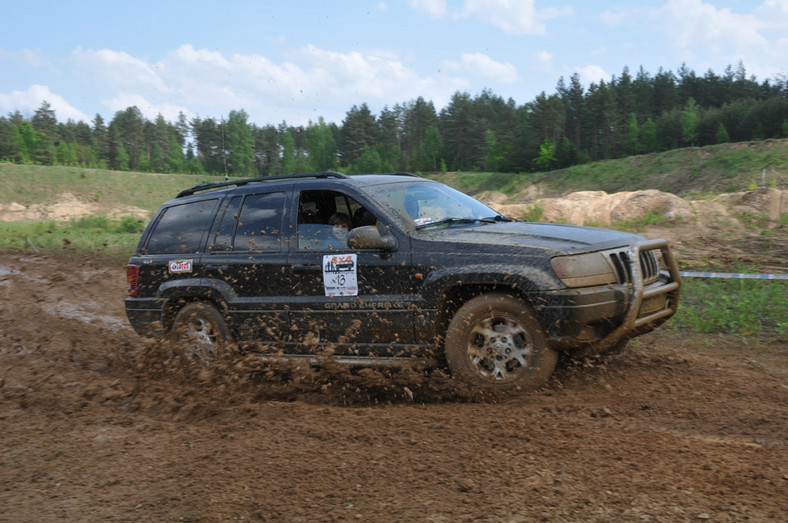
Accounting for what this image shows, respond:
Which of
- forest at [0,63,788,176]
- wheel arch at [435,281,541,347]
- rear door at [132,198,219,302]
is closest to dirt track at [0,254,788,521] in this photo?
wheel arch at [435,281,541,347]

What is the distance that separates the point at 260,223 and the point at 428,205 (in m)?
1.64

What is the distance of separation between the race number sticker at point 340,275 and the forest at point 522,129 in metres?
69.6

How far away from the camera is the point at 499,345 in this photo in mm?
4648

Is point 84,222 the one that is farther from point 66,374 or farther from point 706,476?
point 706,476

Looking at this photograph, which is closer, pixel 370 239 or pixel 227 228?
pixel 370 239

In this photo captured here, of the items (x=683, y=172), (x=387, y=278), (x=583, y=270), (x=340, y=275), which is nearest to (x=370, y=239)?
(x=387, y=278)

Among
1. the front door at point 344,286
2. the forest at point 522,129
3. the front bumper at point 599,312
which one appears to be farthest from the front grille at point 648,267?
the forest at point 522,129

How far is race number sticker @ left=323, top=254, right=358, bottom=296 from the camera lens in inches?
207

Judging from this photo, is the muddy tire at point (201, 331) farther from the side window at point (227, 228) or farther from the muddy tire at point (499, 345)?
the muddy tire at point (499, 345)

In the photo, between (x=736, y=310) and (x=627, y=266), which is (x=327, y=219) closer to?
(x=627, y=266)

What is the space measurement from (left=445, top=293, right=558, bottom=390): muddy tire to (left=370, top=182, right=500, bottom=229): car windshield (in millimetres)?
1003

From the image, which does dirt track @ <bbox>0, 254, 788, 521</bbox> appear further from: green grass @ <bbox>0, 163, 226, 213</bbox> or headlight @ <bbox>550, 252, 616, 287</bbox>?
green grass @ <bbox>0, 163, 226, 213</bbox>

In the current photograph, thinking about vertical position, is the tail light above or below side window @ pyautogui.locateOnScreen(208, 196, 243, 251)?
below

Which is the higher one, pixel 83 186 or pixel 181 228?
pixel 83 186
